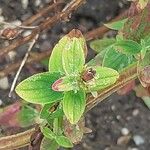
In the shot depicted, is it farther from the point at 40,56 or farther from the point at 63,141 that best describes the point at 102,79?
the point at 40,56

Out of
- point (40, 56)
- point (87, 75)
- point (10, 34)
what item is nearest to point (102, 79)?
point (87, 75)

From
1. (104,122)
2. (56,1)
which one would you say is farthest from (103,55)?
(104,122)

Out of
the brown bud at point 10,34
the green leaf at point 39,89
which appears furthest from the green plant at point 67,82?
the brown bud at point 10,34

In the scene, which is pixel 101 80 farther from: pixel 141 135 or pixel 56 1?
pixel 141 135

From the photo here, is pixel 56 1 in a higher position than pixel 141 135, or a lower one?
higher

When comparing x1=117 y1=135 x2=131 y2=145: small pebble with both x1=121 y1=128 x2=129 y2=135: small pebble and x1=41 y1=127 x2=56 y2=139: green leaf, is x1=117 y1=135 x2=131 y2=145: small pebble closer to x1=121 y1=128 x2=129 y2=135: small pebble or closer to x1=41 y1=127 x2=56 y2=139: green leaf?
x1=121 y1=128 x2=129 y2=135: small pebble

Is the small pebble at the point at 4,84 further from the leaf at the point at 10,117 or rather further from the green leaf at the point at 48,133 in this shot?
the green leaf at the point at 48,133

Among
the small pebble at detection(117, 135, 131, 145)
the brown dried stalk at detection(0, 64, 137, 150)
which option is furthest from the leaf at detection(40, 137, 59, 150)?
the small pebble at detection(117, 135, 131, 145)
